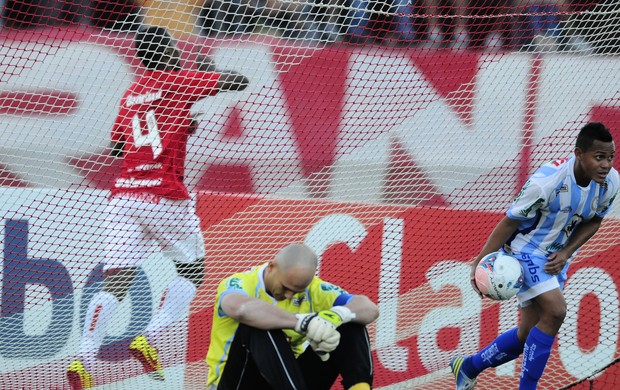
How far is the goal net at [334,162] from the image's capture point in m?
5.85

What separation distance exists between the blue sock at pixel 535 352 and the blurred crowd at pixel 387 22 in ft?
5.90

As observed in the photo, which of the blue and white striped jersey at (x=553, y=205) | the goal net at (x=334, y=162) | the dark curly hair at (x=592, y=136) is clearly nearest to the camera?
the dark curly hair at (x=592, y=136)

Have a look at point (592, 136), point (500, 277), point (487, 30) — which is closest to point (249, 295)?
point (500, 277)

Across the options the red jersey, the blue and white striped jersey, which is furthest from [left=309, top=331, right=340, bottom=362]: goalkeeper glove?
the red jersey

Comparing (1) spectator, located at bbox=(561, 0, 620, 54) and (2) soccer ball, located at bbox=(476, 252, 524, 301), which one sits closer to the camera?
(2) soccer ball, located at bbox=(476, 252, 524, 301)

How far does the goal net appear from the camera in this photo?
5.85 meters

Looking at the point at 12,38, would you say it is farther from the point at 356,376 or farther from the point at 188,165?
the point at 356,376

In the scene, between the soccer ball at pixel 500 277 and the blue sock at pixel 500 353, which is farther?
the blue sock at pixel 500 353

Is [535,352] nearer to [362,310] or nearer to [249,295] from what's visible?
[362,310]

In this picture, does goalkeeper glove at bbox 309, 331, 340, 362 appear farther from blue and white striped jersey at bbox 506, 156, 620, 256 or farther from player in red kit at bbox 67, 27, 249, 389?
player in red kit at bbox 67, 27, 249, 389

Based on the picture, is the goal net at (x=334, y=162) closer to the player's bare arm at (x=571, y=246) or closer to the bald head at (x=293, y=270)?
the player's bare arm at (x=571, y=246)

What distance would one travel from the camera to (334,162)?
20.4ft

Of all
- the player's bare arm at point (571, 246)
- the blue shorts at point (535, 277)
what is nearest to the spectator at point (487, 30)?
the player's bare arm at point (571, 246)

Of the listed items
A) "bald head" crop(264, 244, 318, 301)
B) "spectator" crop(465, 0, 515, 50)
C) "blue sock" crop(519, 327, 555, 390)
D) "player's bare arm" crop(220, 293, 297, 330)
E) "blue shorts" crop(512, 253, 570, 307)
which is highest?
"spectator" crop(465, 0, 515, 50)
